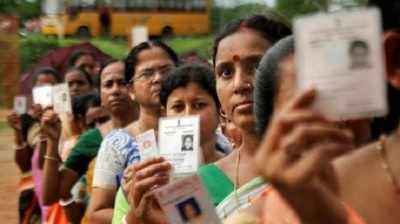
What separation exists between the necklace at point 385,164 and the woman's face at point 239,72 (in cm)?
98

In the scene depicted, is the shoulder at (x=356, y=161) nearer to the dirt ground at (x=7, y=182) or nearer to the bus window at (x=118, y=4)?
the dirt ground at (x=7, y=182)

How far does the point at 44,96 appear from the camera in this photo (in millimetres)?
5617

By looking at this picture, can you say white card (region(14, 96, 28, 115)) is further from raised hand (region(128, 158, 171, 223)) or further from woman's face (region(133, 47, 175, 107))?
raised hand (region(128, 158, 171, 223))

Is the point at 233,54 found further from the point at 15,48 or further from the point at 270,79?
the point at 15,48

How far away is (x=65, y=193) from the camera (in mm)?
5086

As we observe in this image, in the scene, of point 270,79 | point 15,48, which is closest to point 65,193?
point 270,79

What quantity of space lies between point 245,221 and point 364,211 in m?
0.47

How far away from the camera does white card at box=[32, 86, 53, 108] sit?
5570mm

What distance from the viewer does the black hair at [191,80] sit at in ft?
10.8

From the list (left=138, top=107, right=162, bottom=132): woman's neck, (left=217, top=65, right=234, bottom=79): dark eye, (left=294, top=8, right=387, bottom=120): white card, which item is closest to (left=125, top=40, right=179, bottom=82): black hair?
(left=138, top=107, right=162, bottom=132): woman's neck

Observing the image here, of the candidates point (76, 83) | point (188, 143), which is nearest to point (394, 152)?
point (188, 143)

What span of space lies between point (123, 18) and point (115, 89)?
26348mm

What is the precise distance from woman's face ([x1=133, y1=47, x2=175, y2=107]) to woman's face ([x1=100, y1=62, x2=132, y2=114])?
67 cm

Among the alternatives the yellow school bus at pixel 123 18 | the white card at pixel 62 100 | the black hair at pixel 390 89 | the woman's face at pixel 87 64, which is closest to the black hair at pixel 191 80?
the black hair at pixel 390 89
